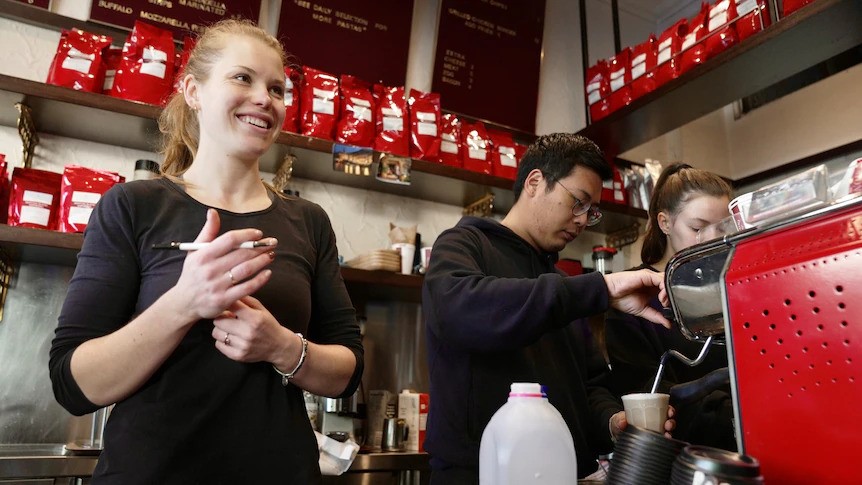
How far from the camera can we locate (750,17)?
2.51 metres

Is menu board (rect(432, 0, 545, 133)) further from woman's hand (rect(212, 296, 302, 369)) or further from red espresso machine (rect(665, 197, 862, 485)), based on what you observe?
red espresso machine (rect(665, 197, 862, 485))

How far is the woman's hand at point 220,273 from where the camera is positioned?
89cm

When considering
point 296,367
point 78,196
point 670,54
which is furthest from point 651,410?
point 670,54

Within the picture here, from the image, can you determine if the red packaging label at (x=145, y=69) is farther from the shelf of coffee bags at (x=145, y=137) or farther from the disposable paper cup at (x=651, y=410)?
the disposable paper cup at (x=651, y=410)

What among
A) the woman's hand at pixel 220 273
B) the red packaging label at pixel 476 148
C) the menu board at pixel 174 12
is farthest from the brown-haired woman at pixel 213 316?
the red packaging label at pixel 476 148

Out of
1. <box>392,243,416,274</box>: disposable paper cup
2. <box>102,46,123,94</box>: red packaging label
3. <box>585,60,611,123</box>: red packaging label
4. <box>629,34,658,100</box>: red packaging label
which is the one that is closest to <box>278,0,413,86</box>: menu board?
<box>102,46,123,94</box>: red packaging label

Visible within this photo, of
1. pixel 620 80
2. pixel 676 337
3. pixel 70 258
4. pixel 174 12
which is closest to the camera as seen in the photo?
pixel 676 337

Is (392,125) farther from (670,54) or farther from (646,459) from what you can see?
(646,459)

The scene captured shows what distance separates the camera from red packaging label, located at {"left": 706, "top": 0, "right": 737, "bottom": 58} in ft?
8.48

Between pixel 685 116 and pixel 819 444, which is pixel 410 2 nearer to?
pixel 685 116

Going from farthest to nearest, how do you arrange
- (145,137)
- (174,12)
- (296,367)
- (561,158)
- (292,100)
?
(174,12) < (292,100) < (145,137) < (561,158) < (296,367)

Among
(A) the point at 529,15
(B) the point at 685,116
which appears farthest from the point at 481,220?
(A) the point at 529,15

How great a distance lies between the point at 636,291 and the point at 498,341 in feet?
0.92

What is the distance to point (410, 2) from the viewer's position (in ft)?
10.7
